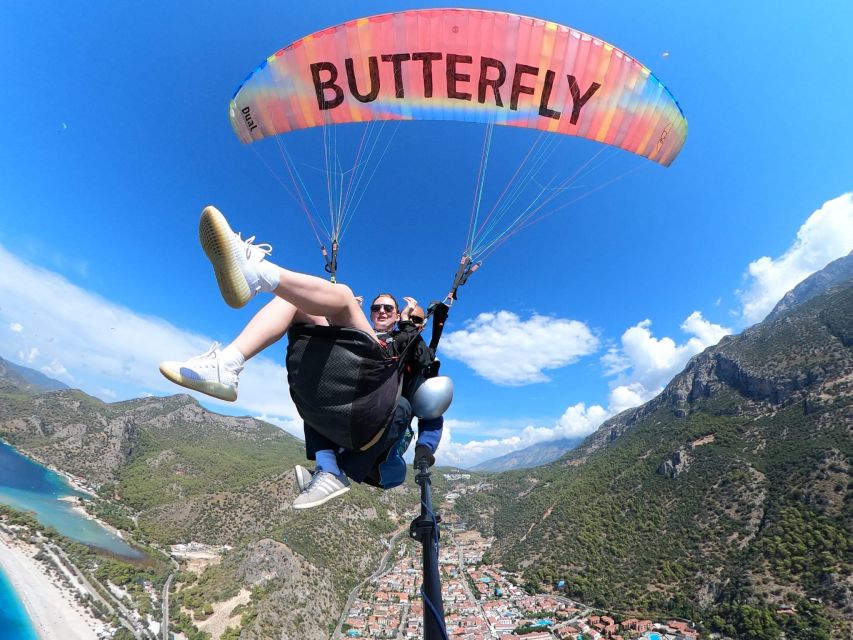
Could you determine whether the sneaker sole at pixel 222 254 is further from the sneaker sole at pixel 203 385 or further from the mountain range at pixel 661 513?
the mountain range at pixel 661 513

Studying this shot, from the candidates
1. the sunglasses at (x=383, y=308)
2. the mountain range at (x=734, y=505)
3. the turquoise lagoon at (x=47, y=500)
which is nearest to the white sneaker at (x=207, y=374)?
the sunglasses at (x=383, y=308)

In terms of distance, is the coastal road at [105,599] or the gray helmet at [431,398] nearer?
the gray helmet at [431,398]

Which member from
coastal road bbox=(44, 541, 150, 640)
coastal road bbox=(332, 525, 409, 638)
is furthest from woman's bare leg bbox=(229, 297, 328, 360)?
coastal road bbox=(332, 525, 409, 638)

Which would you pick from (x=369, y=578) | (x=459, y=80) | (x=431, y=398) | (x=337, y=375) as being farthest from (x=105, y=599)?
(x=459, y=80)

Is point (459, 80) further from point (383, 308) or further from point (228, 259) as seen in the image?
point (228, 259)

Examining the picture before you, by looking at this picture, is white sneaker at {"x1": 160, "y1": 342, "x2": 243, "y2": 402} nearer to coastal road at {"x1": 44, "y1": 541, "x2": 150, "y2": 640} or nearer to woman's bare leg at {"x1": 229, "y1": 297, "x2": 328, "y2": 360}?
woman's bare leg at {"x1": 229, "y1": 297, "x2": 328, "y2": 360}
